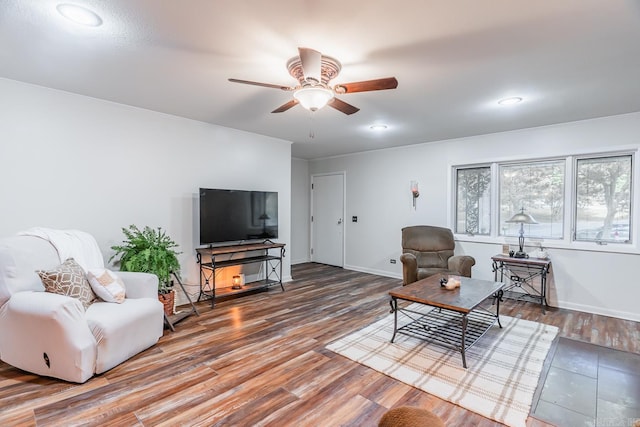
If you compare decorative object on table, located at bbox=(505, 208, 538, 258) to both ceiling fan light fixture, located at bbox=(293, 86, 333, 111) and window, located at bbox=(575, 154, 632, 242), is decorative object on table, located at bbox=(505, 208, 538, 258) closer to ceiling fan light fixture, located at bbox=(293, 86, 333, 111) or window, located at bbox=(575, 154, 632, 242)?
window, located at bbox=(575, 154, 632, 242)

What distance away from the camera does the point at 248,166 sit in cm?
470

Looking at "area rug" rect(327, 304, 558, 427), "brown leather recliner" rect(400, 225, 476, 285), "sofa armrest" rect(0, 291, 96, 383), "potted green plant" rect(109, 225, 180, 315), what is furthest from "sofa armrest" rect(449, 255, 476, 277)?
"sofa armrest" rect(0, 291, 96, 383)

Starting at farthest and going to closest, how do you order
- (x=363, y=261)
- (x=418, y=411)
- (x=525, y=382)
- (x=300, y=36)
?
(x=363, y=261) < (x=525, y=382) < (x=300, y=36) < (x=418, y=411)

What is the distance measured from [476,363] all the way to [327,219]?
4520mm

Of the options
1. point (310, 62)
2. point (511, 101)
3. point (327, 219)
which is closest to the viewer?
point (310, 62)

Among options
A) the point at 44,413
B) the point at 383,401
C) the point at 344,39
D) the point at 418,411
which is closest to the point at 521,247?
the point at 383,401

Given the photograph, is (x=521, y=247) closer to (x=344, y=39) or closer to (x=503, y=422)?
(x=503, y=422)

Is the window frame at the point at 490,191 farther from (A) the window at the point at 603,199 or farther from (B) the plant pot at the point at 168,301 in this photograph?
(B) the plant pot at the point at 168,301

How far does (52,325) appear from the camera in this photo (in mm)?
2166

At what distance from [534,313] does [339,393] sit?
294 centimetres

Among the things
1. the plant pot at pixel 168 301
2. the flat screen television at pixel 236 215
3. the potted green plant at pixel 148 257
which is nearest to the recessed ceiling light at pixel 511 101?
the flat screen television at pixel 236 215

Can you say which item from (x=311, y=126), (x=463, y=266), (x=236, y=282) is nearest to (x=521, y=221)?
(x=463, y=266)

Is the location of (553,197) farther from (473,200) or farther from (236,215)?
(236,215)

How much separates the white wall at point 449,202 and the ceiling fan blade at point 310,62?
11.6 ft
